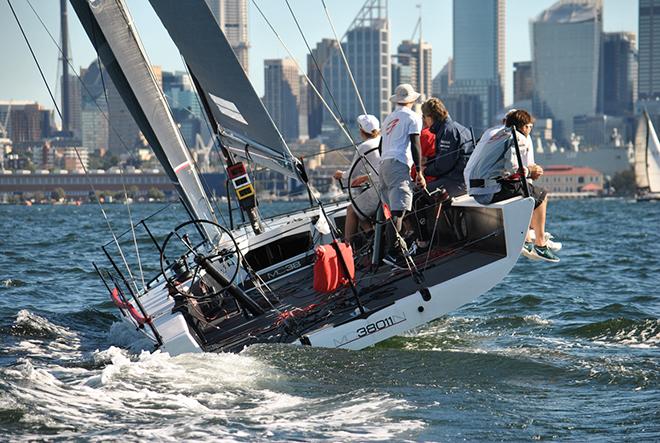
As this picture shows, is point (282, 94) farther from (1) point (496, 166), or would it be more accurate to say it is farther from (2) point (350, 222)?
(1) point (496, 166)

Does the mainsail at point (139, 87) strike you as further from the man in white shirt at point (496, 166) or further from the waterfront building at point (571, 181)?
the waterfront building at point (571, 181)

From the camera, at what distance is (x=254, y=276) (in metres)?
8.80

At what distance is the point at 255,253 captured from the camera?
33.5 ft

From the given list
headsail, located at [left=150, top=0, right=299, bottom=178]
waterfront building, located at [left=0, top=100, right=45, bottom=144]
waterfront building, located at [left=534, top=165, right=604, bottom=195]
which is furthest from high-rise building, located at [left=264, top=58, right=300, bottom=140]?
headsail, located at [left=150, top=0, right=299, bottom=178]

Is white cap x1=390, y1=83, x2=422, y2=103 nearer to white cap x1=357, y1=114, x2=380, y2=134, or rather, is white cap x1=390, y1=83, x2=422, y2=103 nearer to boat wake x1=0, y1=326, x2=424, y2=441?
white cap x1=357, y1=114, x2=380, y2=134

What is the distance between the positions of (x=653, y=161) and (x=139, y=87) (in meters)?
67.8

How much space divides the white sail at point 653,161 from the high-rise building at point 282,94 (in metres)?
117

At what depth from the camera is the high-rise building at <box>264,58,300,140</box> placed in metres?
192

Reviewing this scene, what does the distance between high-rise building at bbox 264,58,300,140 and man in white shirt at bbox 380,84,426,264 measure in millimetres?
181468

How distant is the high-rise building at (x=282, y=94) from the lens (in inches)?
7579

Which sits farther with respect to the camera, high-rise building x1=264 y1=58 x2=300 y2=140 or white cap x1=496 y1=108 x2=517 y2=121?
high-rise building x1=264 y1=58 x2=300 y2=140

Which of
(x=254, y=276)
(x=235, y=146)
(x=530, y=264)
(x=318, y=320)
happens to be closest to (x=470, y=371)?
(x=318, y=320)

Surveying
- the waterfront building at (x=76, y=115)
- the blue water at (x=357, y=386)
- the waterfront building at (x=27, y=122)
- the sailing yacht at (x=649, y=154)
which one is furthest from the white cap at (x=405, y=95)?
the waterfront building at (x=76, y=115)

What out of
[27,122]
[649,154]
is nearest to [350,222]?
[649,154]
